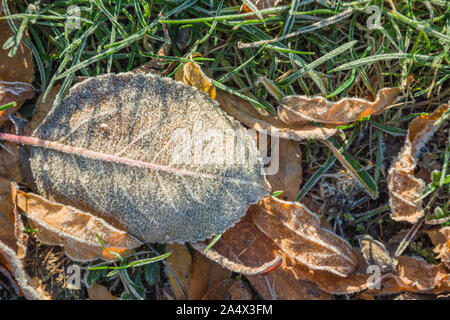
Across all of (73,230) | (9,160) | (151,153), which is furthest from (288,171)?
(9,160)

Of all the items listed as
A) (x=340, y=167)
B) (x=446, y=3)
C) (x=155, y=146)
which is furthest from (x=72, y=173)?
(x=446, y=3)

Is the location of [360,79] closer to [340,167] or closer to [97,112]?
[340,167]

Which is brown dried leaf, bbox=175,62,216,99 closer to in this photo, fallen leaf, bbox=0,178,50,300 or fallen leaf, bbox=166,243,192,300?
fallen leaf, bbox=166,243,192,300

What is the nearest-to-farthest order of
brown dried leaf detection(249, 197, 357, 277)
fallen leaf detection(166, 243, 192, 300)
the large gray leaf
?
the large gray leaf, brown dried leaf detection(249, 197, 357, 277), fallen leaf detection(166, 243, 192, 300)

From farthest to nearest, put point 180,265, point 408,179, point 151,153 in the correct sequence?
point 180,265 < point 408,179 < point 151,153

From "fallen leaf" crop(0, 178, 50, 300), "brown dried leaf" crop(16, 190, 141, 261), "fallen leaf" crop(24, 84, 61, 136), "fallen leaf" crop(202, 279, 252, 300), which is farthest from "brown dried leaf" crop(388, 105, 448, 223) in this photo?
"fallen leaf" crop(0, 178, 50, 300)

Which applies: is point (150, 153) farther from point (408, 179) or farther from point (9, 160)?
point (408, 179)
